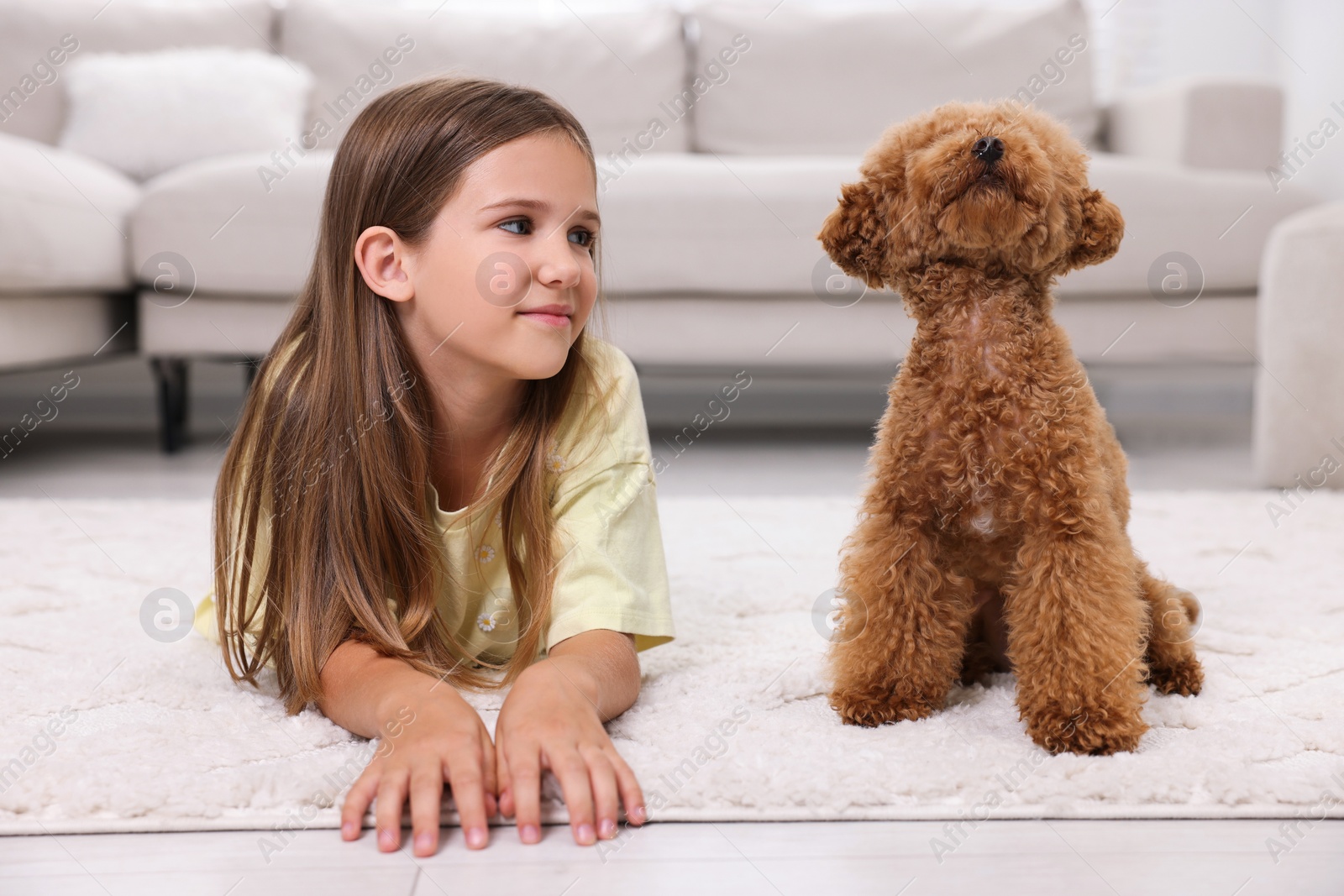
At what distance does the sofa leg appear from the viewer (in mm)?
2311

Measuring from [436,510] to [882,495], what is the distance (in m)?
0.41

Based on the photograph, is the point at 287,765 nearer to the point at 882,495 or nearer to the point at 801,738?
the point at 801,738

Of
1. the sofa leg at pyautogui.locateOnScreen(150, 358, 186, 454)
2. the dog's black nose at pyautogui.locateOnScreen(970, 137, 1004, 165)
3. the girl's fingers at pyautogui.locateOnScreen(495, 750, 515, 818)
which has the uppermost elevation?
the dog's black nose at pyautogui.locateOnScreen(970, 137, 1004, 165)

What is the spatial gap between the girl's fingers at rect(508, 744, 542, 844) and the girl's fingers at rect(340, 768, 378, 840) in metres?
0.09

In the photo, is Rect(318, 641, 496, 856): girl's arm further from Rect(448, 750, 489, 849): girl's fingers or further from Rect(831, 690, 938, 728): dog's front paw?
Rect(831, 690, 938, 728): dog's front paw

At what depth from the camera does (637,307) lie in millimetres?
2201

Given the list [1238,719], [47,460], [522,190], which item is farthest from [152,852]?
[47,460]

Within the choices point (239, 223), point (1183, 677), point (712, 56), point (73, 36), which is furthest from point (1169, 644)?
point (73, 36)

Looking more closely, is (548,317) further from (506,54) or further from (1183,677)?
(506,54)

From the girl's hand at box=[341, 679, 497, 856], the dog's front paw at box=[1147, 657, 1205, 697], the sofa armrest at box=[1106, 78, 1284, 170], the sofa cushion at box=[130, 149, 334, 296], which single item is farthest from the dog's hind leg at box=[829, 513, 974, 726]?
the sofa armrest at box=[1106, 78, 1284, 170]

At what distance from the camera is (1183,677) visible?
929 mm

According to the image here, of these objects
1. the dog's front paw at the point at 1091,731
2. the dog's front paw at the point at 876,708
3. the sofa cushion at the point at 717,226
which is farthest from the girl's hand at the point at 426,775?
the sofa cushion at the point at 717,226

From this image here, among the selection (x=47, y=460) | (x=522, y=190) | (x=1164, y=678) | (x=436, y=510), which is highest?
(x=522, y=190)

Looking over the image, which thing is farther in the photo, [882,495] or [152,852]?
[882,495]
